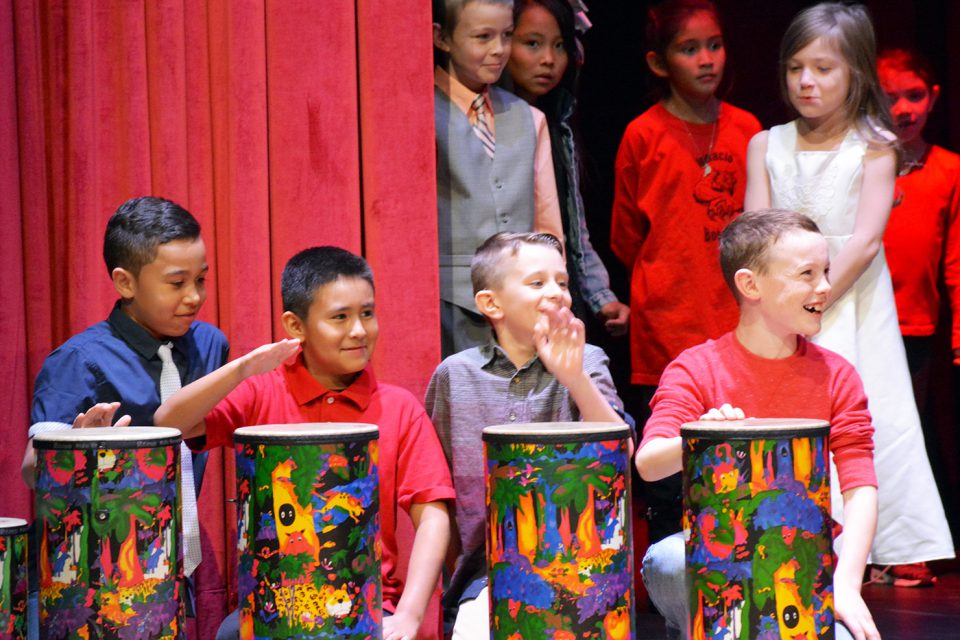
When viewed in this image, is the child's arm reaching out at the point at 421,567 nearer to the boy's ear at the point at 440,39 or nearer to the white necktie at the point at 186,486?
the white necktie at the point at 186,486

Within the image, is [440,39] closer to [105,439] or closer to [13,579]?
[105,439]

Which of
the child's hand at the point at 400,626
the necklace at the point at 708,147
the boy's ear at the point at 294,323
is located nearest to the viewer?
the child's hand at the point at 400,626

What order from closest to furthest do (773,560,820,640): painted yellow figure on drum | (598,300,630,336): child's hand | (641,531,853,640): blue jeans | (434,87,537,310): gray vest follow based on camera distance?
(773,560,820,640): painted yellow figure on drum → (641,531,853,640): blue jeans → (434,87,537,310): gray vest → (598,300,630,336): child's hand

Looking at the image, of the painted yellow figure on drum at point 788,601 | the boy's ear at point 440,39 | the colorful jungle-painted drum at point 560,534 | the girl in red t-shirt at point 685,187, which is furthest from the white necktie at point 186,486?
the girl in red t-shirt at point 685,187

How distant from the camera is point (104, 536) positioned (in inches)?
85.7

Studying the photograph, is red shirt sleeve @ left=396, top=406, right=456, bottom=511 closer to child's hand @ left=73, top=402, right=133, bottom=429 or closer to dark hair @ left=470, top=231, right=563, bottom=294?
dark hair @ left=470, top=231, right=563, bottom=294

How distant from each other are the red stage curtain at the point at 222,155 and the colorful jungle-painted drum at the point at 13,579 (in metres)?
0.76

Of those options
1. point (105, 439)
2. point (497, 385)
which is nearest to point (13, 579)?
point (105, 439)

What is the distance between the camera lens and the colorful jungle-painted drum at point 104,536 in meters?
2.18

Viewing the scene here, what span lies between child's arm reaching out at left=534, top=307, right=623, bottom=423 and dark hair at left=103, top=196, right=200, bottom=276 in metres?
0.80

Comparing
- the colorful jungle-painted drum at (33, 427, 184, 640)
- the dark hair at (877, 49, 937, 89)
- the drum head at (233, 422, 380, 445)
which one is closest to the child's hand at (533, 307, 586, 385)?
the drum head at (233, 422, 380, 445)

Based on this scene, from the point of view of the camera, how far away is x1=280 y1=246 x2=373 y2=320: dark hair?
2691 mm

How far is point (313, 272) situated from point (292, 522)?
0.67m

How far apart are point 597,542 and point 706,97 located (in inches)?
81.9
